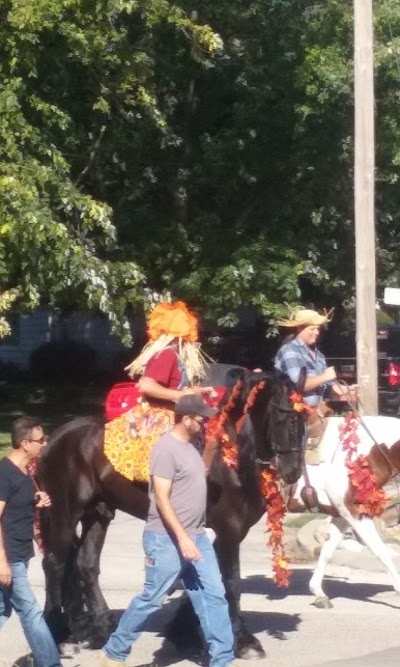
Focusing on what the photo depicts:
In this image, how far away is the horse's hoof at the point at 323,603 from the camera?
10000 millimetres

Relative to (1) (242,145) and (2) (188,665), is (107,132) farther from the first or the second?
(2) (188,665)

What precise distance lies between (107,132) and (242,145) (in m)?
2.47

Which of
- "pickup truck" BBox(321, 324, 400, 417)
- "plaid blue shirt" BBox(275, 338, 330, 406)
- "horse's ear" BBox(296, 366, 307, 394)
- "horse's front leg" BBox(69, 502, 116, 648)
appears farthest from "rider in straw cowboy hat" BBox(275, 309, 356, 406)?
"pickup truck" BBox(321, 324, 400, 417)

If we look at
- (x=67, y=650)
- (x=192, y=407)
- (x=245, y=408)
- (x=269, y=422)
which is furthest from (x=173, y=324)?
(x=67, y=650)

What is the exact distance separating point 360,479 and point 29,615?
10.7 ft

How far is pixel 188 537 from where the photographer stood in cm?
723

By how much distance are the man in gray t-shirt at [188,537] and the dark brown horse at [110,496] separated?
0.73m

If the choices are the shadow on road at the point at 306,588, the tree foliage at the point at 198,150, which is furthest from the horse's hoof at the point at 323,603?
the tree foliage at the point at 198,150

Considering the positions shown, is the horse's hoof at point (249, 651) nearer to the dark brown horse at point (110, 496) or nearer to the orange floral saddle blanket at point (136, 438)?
the dark brown horse at point (110, 496)

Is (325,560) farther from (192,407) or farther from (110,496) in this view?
(192,407)

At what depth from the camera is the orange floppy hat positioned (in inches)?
323

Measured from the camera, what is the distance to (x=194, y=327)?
8352 mm

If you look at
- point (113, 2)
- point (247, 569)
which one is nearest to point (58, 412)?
point (113, 2)

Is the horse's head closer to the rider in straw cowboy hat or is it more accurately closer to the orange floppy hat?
the orange floppy hat
